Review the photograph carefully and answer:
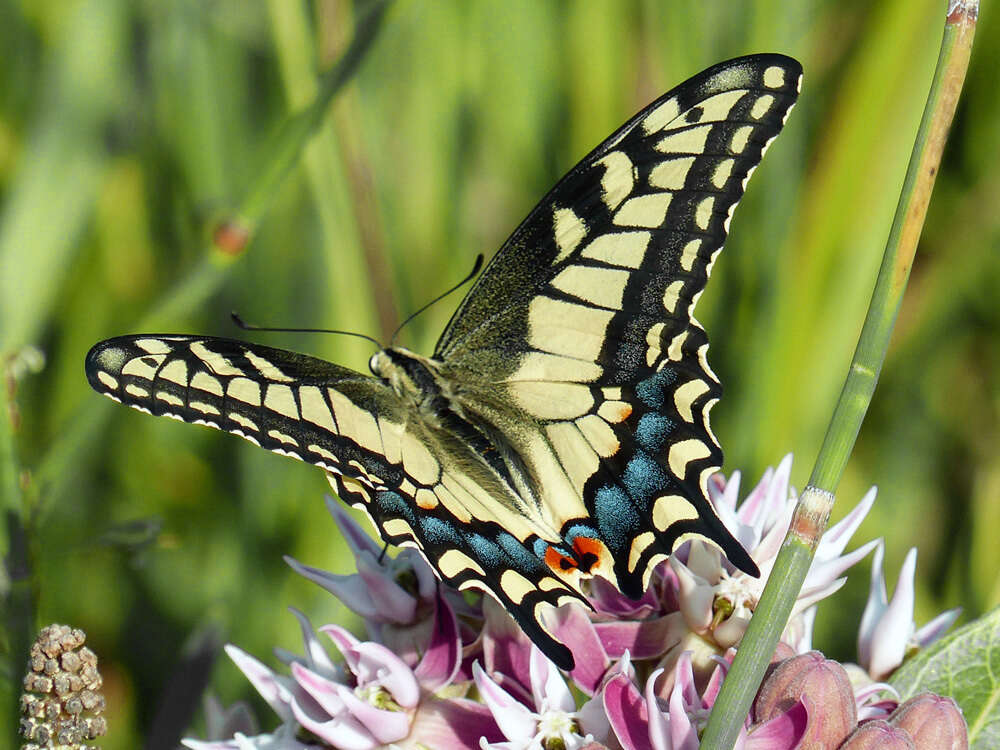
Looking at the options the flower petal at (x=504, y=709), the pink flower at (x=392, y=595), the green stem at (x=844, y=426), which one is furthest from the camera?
the pink flower at (x=392, y=595)

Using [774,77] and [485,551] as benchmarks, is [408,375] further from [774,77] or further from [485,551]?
[774,77]

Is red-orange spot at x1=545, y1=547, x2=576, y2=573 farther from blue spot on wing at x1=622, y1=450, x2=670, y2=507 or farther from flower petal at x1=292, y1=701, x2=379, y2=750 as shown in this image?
flower petal at x1=292, y1=701, x2=379, y2=750

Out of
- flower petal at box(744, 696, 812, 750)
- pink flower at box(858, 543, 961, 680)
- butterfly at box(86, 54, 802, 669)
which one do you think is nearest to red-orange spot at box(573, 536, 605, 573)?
butterfly at box(86, 54, 802, 669)

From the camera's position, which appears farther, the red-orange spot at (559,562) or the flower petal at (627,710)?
the red-orange spot at (559,562)

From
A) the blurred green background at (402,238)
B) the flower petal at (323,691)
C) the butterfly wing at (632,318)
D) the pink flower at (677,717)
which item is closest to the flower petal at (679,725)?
the pink flower at (677,717)

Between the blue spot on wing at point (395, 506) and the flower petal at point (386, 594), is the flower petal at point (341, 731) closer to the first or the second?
the flower petal at point (386, 594)

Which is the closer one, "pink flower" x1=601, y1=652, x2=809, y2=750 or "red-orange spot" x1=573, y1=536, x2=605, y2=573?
"pink flower" x1=601, y1=652, x2=809, y2=750

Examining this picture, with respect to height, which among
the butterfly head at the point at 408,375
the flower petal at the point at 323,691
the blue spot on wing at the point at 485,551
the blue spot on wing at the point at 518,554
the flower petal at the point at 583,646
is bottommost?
the flower petal at the point at 323,691
